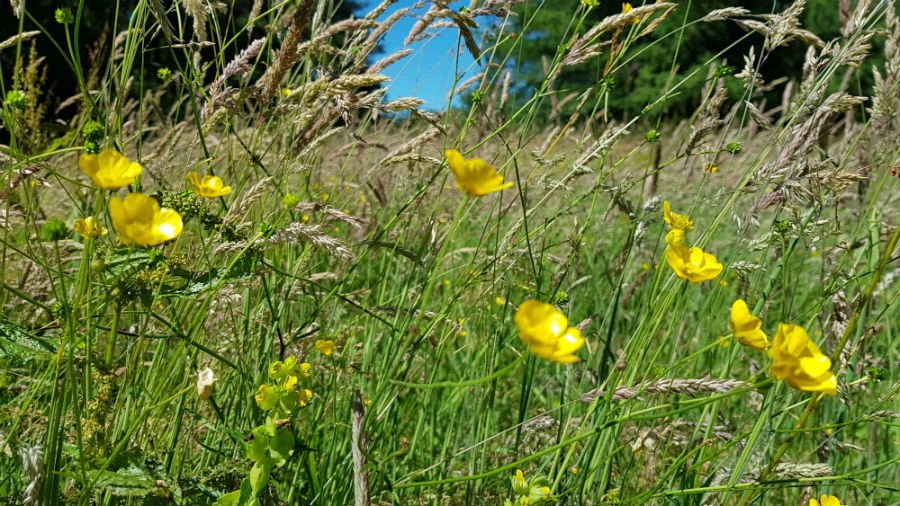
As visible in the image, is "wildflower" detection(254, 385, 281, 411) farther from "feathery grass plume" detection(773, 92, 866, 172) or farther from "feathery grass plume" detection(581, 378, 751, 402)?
"feathery grass plume" detection(773, 92, 866, 172)

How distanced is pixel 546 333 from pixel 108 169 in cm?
49

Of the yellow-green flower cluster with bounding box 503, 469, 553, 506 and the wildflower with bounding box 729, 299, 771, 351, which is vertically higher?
the wildflower with bounding box 729, 299, 771, 351

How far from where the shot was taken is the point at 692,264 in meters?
0.83

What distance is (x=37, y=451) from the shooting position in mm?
601

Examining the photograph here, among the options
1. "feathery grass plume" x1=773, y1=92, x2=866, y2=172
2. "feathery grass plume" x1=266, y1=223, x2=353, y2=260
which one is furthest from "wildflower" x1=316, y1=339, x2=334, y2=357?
"feathery grass plume" x1=773, y1=92, x2=866, y2=172

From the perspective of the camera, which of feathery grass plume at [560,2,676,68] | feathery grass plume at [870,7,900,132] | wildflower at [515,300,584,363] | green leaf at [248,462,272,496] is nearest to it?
wildflower at [515,300,584,363]

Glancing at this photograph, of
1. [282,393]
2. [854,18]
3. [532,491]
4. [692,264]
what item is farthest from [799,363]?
[854,18]

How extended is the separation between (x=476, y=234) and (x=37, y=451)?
2.48 meters

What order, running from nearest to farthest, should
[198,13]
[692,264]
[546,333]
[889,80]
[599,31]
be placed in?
[546,333], [692,264], [198,13], [599,31], [889,80]

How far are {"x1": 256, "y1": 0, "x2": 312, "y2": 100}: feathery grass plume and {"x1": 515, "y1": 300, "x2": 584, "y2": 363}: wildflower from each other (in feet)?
1.93

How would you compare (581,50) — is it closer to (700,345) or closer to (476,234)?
(700,345)

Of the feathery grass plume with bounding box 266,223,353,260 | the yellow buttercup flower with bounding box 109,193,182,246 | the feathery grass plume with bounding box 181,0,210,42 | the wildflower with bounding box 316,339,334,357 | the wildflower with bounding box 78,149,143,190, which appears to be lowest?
the wildflower with bounding box 316,339,334,357

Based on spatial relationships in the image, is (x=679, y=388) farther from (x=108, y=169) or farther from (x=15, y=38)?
(x=15, y=38)

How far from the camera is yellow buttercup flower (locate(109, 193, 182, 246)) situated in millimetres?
607
